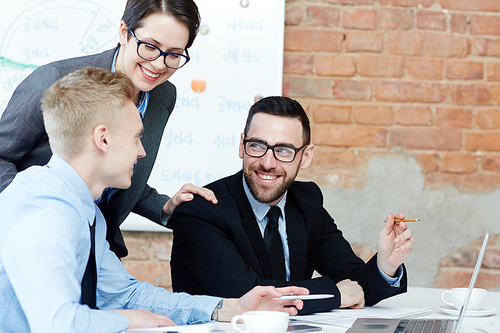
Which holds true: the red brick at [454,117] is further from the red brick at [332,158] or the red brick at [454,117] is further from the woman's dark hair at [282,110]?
the woman's dark hair at [282,110]

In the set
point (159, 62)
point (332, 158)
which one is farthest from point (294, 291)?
point (332, 158)

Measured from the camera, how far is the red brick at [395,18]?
244 cm

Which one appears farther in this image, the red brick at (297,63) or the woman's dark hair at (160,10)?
the red brick at (297,63)

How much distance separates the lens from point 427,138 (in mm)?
2445

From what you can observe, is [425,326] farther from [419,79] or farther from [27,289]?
[419,79]

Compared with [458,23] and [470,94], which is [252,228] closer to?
[470,94]

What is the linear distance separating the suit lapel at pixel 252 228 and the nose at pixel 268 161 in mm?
114

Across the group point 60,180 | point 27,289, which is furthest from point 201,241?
point 27,289

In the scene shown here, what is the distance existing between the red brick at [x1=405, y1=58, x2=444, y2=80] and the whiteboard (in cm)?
63

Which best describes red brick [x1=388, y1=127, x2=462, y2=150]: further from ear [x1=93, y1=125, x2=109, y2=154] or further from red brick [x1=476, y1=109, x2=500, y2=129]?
ear [x1=93, y1=125, x2=109, y2=154]

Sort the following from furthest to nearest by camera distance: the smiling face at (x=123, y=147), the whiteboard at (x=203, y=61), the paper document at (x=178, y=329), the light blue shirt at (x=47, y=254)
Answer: the whiteboard at (x=203, y=61)
the smiling face at (x=123, y=147)
the paper document at (x=178, y=329)
the light blue shirt at (x=47, y=254)

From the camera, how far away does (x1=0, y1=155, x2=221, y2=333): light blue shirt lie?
82 cm

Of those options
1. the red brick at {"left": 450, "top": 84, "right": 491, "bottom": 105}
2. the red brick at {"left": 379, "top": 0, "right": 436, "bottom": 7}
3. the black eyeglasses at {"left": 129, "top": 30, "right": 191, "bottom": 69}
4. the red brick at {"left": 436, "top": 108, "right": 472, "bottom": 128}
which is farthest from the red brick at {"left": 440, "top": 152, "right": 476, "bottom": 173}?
the black eyeglasses at {"left": 129, "top": 30, "right": 191, "bottom": 69}

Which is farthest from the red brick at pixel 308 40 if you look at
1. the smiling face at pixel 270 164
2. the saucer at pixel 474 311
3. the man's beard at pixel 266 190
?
the saucer at pixel 474 311
